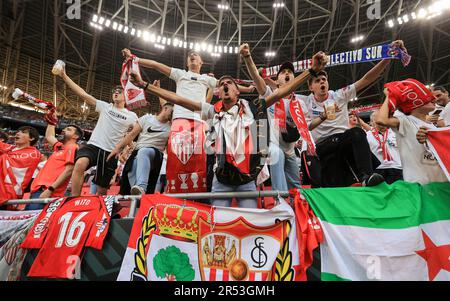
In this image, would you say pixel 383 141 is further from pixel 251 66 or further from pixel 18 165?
pixel 18 165

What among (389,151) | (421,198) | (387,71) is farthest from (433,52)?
(421,198)

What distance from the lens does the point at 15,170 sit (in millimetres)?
3756

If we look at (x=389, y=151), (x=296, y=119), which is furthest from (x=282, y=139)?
(x=389, y=151)

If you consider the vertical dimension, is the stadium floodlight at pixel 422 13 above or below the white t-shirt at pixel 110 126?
above

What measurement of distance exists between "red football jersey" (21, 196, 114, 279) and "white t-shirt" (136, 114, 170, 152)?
38.4 inches

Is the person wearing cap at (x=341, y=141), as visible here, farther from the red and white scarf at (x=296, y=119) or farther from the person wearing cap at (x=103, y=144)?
the person wearing cap at (x=103, y=144)

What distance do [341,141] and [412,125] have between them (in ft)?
2.33

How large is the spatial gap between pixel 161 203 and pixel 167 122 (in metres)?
1.51

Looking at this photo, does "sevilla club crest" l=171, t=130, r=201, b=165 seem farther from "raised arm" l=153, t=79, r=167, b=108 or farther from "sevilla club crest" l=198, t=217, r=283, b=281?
"sevilla club crest" l=198, t=217, r=283, b=281

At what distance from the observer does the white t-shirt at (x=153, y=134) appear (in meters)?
3.58

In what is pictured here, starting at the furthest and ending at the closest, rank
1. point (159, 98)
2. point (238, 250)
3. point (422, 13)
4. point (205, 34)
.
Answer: point (205, 34) → point (422, 13) → point (159, 98) → point (238, 250)

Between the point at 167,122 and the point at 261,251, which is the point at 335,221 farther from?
the point at 167,122

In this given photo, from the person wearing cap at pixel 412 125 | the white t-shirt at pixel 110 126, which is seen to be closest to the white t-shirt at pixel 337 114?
the person wearing cap at pixel 412 125

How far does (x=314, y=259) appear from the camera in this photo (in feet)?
7.02
